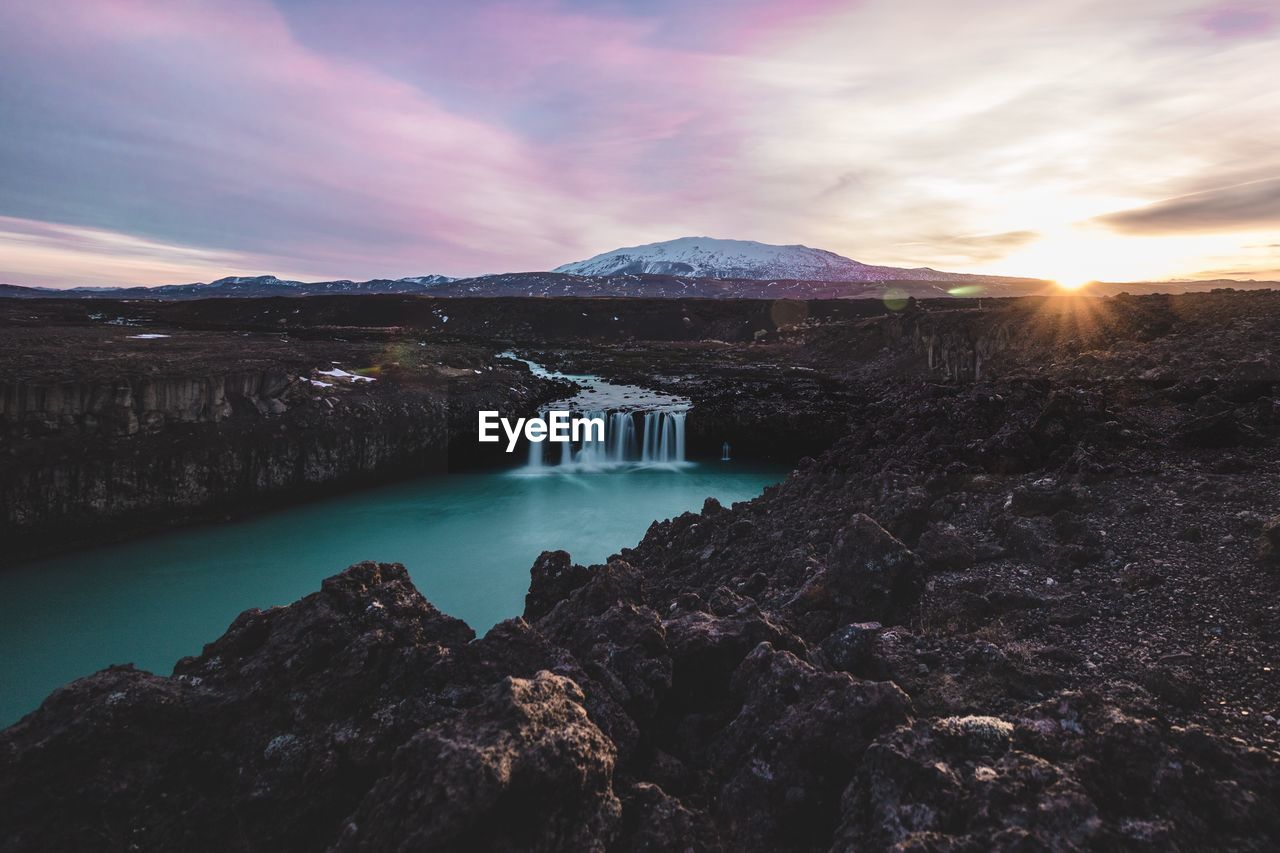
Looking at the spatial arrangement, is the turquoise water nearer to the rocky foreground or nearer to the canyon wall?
the canyon wall

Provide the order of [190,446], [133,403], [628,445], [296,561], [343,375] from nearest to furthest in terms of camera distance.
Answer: [296,561] < [133,403] < [190,446] < [343,375] < [628,445]

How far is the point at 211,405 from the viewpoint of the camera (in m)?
27.0

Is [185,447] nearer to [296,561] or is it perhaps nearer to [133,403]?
[133,403]

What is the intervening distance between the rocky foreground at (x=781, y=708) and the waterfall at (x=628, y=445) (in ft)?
85.6

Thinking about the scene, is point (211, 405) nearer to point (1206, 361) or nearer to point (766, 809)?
point (766, 809)

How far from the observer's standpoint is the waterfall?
128 ft

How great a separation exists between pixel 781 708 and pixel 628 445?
3322cm

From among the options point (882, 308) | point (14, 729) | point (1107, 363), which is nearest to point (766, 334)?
point (882, 308)

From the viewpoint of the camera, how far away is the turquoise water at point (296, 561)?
17781 mm

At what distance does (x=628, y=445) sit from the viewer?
40031mm

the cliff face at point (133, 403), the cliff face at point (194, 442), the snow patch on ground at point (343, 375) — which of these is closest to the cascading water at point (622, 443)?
the cliff face at point (194, 442)

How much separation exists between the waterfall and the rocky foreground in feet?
85.6

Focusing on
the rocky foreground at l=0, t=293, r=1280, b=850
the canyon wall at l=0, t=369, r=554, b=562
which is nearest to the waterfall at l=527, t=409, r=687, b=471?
the canyon wall at l=0, t=369, r=554, b=562

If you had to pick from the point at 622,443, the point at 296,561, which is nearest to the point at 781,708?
the point at 296,561
